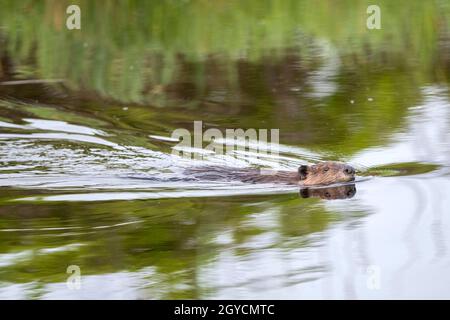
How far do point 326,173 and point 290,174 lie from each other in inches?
13.7

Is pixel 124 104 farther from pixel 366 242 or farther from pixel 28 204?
pixel 366 242

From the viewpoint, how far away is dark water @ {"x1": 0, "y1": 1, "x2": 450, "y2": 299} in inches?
201

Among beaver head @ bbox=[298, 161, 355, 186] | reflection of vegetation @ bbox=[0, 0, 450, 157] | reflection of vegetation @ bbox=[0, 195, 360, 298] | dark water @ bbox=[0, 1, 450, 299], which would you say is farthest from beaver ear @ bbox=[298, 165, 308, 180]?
reflection of vegetation @ bbox=[0, 0, 450, 157]

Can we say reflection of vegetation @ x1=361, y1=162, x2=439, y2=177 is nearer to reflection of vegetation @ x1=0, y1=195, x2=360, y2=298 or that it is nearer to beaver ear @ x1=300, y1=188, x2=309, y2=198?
beaver ear @ x1=300, y1=188, x2=309, y2=198

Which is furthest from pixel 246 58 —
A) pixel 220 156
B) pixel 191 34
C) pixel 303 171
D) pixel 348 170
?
pixel 348 170

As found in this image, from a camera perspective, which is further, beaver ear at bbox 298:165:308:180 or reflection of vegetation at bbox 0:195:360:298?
beaver ear at bbox 298:165:308:180

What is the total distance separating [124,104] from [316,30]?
3.32 metres

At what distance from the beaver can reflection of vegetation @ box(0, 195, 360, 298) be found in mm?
395

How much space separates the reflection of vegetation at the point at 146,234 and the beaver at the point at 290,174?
0.40 metres

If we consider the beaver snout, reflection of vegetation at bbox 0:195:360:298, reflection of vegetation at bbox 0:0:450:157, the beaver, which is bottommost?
reflection of vegetation at bbox 0:195:360:298

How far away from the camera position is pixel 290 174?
24.0 feet

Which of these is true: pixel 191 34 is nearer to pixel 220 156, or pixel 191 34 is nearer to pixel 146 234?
pixel 220 156

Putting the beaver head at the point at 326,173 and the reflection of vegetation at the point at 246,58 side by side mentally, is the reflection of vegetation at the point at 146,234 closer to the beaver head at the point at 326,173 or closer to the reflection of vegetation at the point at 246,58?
the beaver head at the point at 326,173
